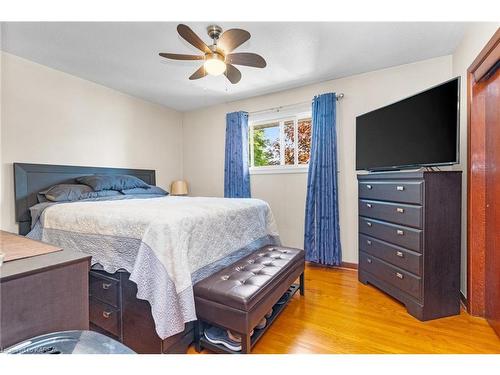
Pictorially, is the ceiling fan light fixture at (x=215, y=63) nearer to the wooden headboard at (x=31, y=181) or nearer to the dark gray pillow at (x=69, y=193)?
the dark gray pillow at (x=69, y=193)

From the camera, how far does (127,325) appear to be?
1518 mm

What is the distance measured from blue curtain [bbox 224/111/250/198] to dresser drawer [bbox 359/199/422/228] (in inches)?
66.1

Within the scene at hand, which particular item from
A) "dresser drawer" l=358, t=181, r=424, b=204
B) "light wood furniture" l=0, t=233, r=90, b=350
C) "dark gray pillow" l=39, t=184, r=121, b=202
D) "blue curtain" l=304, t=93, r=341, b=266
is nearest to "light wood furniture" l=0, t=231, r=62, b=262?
"light wood furniture" l=0, t=233, r=90, b=350

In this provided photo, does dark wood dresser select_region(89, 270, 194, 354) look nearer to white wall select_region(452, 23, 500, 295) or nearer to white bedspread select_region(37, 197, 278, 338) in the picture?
white bedspread select_region(37, 197, 278, 338)

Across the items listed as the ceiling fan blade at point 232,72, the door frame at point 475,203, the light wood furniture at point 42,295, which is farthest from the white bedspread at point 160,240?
the door frame at point 475,203

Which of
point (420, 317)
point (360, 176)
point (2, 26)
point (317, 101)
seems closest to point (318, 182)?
point (360, 176)

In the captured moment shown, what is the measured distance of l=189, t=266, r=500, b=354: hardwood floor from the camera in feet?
4.99

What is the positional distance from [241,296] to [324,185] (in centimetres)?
201

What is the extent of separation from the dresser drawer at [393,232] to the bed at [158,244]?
1.15 meters

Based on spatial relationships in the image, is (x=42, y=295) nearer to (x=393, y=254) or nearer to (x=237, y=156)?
(x=393, y=254)

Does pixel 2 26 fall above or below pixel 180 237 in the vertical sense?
above
